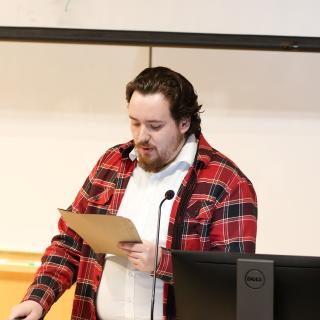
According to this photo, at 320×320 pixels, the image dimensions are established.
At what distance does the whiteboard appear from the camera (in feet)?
9.10

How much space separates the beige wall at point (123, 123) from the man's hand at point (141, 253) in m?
1.14

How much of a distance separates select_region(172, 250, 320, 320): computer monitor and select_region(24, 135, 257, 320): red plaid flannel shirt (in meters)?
0.30

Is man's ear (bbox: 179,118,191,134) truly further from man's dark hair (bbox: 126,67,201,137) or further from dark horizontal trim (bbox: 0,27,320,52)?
dark horizontal trim (bbox: 0,27,320,52)

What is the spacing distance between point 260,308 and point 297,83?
154 cm

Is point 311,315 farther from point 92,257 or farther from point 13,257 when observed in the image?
point 13,257

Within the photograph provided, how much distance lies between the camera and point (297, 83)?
2.88 metres

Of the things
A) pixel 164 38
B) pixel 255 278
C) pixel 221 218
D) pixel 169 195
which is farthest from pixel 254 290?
pixel 164 38

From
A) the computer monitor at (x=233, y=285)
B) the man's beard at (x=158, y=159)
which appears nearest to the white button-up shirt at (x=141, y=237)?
the man's beard at (x=158, y=159)

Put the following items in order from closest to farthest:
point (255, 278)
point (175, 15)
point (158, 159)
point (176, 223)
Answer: point (255, 278), point (176, 223), point (158, 159), point (175, 15)

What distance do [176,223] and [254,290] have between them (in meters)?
0.52

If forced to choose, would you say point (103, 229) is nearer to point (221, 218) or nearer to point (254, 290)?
point (221, 218)

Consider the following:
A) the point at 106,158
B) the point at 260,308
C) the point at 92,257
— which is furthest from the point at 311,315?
the point at 106,158

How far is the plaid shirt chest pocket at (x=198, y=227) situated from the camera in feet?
6.61

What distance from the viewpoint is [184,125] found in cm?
218
